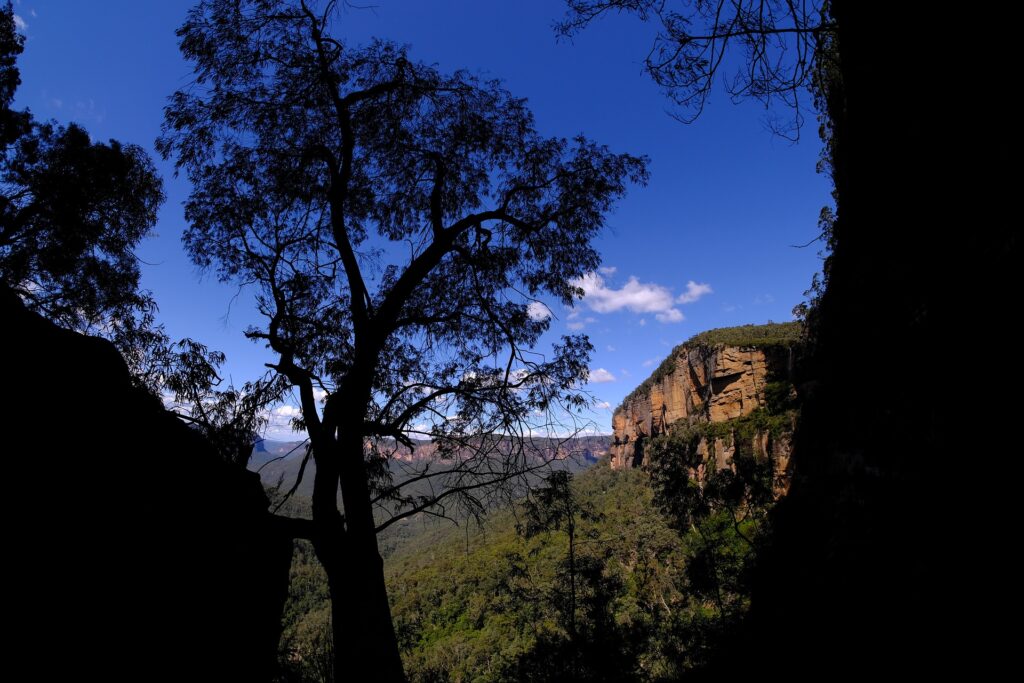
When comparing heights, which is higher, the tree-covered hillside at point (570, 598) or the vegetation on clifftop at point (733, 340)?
the vegetation on clifftop at point (733, 340)

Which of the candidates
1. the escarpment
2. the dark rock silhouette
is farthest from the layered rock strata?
the dark rock silhouette

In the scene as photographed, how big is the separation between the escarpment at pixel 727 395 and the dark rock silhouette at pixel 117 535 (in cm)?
2553

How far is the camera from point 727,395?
53.0m

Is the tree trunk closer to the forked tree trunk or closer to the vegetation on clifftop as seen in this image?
the forked tree trunk

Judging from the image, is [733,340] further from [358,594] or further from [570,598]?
[358,594]

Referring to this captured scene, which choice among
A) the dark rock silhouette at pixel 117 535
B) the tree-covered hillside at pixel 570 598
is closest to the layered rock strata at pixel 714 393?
the tree-covered hillside at pixel 570 598

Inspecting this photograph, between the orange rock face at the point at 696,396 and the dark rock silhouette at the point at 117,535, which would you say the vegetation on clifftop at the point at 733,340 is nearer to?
the orange rock face at the point at 696,396

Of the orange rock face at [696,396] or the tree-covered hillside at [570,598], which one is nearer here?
the tree-covered hillside at [570,598]

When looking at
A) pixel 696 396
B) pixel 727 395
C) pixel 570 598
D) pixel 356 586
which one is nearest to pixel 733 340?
pixel 727 395

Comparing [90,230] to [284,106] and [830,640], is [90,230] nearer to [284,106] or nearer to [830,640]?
[284,106]

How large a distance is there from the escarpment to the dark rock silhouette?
25.5m

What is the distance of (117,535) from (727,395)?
58.4m

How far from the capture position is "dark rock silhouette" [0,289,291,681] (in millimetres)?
2018

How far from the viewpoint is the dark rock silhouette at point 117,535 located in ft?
6.62
